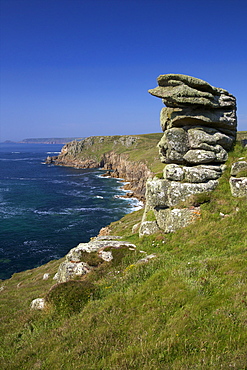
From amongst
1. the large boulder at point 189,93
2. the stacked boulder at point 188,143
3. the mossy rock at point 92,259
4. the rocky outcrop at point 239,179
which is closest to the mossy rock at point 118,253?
the mossy rock at point 92,259

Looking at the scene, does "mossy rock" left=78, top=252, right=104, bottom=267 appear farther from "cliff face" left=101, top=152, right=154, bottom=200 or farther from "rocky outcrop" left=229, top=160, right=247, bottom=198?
"cliff face" left=101, top=152, right=154, bottom=200

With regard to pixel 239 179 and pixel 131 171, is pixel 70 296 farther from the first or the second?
pixel 131 171

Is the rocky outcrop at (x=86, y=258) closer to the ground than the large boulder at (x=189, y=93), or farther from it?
closer to the ground

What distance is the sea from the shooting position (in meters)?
52.5

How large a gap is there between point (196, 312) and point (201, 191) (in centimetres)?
1574

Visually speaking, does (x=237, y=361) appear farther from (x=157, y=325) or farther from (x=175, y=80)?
(x=175, y=80)

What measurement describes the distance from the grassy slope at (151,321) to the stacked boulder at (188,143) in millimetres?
6885

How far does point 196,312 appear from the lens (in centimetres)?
1090

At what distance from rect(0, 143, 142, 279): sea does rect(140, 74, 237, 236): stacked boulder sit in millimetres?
33061

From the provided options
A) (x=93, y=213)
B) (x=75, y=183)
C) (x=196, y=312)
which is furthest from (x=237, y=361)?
(x=75, y=183)

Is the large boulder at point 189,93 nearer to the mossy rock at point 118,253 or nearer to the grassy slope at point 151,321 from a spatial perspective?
the grassy slope at point 151,321

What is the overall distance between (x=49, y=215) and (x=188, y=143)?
60.9 metres

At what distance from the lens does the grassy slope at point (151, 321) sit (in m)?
8.93

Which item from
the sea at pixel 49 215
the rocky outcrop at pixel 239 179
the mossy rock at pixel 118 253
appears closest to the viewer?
the mossy rock at pixel 118 253
